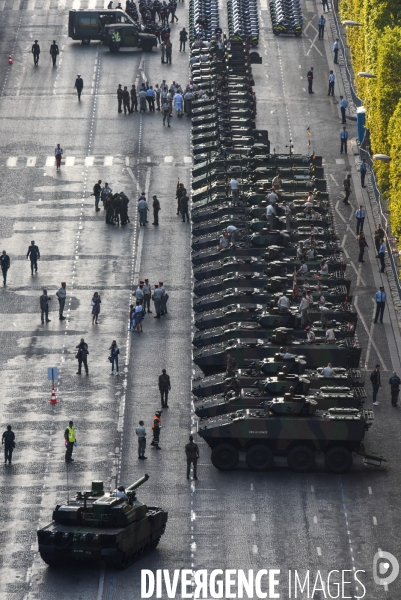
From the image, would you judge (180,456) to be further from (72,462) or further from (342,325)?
(342,325)

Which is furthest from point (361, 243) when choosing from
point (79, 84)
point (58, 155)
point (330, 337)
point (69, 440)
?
point (79, 84)

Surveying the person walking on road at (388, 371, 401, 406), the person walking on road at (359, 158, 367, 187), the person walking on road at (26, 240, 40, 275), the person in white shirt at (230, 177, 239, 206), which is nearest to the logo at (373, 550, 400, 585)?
the person walking on road at (388, 371, 401, 406)

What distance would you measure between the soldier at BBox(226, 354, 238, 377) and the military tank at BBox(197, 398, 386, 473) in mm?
3739

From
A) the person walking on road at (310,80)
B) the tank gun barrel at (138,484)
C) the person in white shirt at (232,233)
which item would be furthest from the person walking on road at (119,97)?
the tank gun barrel at (138,484)

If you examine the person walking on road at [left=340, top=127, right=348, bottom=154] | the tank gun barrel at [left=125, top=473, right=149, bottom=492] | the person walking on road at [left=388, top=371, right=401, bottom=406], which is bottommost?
→ the tank gun barrel at [left=125, top=473, right=149, bottom=492]

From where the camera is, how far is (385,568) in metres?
67.4

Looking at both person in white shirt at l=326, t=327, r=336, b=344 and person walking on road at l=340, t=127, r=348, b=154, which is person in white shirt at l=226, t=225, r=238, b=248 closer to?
person in white shirt at l=326, t=327, r=336, b=344

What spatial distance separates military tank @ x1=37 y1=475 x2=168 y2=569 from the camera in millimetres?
64875

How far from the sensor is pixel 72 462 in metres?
75.9

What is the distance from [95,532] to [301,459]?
40.9 feet

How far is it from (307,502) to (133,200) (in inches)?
1506

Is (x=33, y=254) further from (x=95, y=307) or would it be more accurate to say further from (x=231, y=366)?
(x=231, y=366)

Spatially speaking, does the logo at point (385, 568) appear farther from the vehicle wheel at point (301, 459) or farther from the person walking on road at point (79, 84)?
the person walking on road at point (79, 84)

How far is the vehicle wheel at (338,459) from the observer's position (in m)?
74.6
